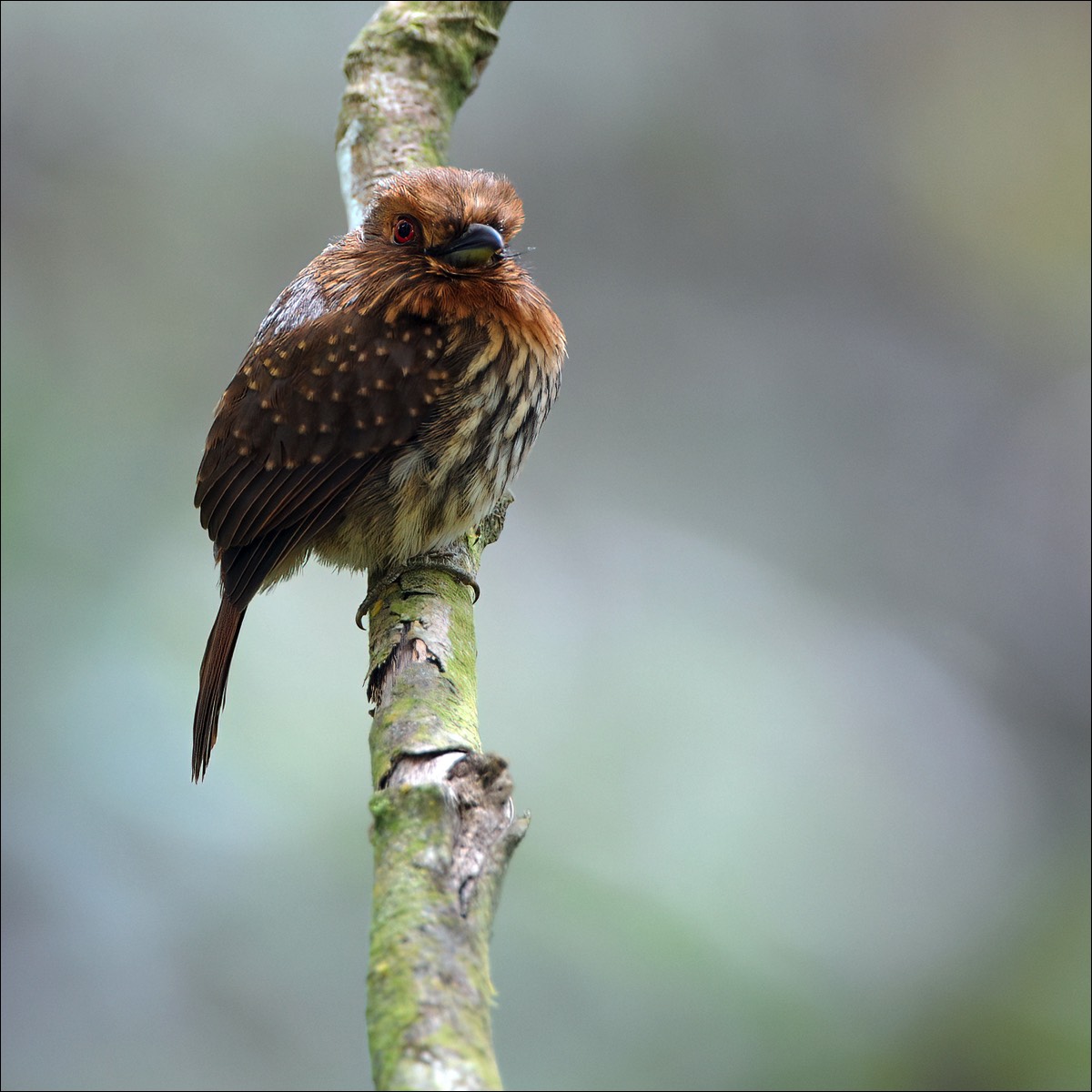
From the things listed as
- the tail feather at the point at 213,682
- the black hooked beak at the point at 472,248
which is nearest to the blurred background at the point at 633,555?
the tail feather at the point at 213,682

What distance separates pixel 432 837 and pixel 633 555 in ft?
10.7

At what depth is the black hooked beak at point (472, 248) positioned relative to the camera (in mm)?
2215

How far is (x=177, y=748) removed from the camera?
11.3ft

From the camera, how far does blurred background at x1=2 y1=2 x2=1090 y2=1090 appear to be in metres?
3.28

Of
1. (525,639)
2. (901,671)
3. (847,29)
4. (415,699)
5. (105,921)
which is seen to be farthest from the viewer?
(847,29)

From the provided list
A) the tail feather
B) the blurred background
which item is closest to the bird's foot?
the tail feather

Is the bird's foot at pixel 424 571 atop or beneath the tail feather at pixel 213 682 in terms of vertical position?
atop

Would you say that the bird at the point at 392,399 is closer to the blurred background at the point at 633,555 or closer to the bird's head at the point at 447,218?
the bird's head at the point at 447,218

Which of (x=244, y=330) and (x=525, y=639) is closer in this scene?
(x=525, y=639)

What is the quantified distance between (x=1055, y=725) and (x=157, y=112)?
4241 millimetres

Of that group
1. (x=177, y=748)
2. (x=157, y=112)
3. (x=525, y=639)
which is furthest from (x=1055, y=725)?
(x=157, y=112)

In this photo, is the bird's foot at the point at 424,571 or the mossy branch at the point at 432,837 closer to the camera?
the mossy branch at the point at 432,837

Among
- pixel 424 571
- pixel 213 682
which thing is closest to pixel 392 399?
pixel 424 571

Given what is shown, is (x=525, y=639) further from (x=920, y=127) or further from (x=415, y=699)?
(x=920, y=127)
